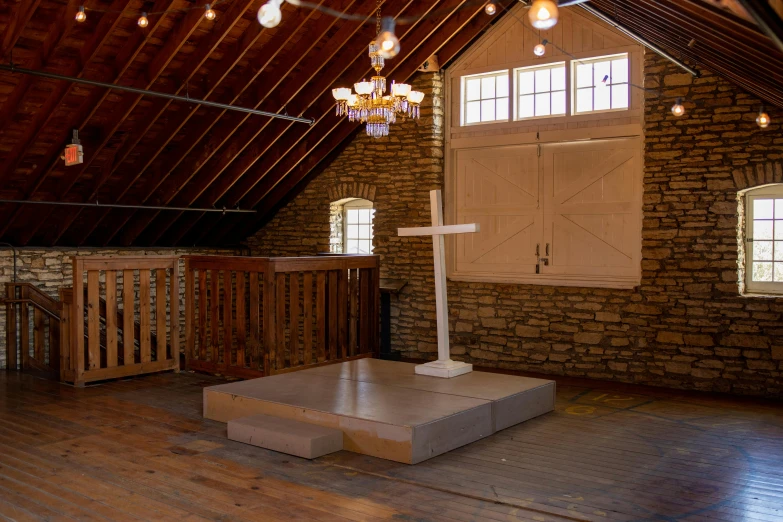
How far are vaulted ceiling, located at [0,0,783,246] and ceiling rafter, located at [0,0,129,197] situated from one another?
13 millimetres

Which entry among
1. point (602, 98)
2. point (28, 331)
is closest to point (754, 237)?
point (602, 98)

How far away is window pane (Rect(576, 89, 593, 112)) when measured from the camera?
829 cm

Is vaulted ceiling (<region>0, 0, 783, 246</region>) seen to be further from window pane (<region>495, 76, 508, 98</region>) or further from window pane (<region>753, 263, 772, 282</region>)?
window pane (<region>753, 263, 772, 282</region>)

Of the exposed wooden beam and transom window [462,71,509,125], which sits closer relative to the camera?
the exposed wooden beam

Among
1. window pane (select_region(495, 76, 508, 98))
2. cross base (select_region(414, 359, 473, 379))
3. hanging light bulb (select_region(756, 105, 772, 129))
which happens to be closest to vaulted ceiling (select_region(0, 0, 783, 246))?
hanging light bulb (select_region(756, 105, 772, 129))

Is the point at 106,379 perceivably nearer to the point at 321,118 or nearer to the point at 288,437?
the point at 288,437

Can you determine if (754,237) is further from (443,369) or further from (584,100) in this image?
(443,369)

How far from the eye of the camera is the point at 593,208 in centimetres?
819

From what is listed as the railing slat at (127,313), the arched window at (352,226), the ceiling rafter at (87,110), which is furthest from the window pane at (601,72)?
the railing slat at (127,313)

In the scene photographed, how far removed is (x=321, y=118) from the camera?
931cm

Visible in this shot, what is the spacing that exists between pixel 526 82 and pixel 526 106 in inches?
11.5

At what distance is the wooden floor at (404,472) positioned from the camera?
4.04m

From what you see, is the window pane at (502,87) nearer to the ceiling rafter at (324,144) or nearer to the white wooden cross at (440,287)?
the ceiling rafter at (324,144)

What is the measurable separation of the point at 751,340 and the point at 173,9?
6425mm
